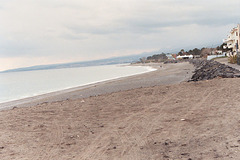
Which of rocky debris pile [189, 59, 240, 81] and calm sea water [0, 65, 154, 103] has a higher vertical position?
rocky debris pile [189, 59, 240, 81]

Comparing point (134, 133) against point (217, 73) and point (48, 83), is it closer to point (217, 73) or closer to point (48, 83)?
point (217, 73)

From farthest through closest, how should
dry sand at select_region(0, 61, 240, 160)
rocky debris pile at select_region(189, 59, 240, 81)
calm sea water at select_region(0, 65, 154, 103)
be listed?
calm sea water at select_region(0, 65, 154, 103), rocky debris pile at select_region(189, 59, 240, 81), dry sand at select_region(0, 61, 240, 160)

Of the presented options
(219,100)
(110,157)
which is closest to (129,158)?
(110,157)

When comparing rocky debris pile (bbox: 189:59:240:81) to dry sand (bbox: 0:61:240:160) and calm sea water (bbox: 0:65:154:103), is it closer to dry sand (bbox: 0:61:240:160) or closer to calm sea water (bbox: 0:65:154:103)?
dry sand (bbox: 0:61:240:160)

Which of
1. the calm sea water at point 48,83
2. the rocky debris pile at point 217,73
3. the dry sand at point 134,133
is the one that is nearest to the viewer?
the dry sand at point 134,133

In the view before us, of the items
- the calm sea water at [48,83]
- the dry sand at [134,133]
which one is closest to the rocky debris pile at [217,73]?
the dry sand at [134,133]

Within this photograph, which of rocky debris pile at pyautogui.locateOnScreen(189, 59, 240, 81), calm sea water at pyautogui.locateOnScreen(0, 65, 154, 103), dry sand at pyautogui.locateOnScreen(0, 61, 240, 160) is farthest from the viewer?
calm sea water at pyautogui.locateOnScreen(0, 65, 154, 103)

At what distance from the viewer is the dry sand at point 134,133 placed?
461 centimetres

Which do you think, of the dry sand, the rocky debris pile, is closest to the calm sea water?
the rocky debris pile

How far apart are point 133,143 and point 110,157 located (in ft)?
2.79

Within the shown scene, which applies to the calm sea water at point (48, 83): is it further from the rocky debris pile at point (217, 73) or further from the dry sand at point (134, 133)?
the dry sand at point (134, 133)

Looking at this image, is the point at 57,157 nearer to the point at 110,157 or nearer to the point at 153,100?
the point at 110,157

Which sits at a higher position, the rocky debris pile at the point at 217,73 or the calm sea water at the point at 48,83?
the rocky debris pile at the point at 217,73

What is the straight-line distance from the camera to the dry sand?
4.61m
